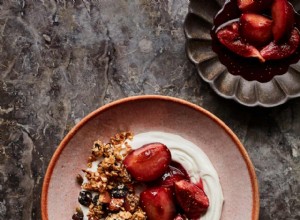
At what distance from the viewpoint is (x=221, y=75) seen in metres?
2.00

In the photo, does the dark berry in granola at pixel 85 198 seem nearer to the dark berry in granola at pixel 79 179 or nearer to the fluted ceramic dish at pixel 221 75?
the dark berry in granola at pixel 79 179

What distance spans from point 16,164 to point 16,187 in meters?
0.08

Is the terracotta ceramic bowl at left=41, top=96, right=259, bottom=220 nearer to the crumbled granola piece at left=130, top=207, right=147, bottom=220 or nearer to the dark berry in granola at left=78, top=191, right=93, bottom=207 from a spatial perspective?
the dark berry in granola at left=78, top=191, right=93, bottom=207

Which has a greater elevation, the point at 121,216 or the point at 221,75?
the point at 221,75

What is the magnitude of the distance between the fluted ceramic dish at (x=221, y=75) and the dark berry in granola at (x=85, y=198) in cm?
55

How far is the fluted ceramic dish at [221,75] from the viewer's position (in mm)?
1984

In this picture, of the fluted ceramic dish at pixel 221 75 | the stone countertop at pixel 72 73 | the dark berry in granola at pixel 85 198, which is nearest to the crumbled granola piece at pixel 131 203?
the dark berry in granola at pixel 85 198

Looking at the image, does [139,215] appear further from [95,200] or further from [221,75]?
[221,75]

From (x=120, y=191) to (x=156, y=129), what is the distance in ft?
0.81

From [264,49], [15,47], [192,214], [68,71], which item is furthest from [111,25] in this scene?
[192,214]

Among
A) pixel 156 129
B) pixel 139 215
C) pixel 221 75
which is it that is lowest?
pixel 139 215

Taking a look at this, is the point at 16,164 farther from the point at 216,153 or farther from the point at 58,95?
the point at 216,153

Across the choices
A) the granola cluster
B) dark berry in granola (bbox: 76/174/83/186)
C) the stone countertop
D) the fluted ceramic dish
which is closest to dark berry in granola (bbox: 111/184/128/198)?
the granola cluster

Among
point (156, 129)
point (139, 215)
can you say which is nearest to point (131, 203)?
point (139, 215)
